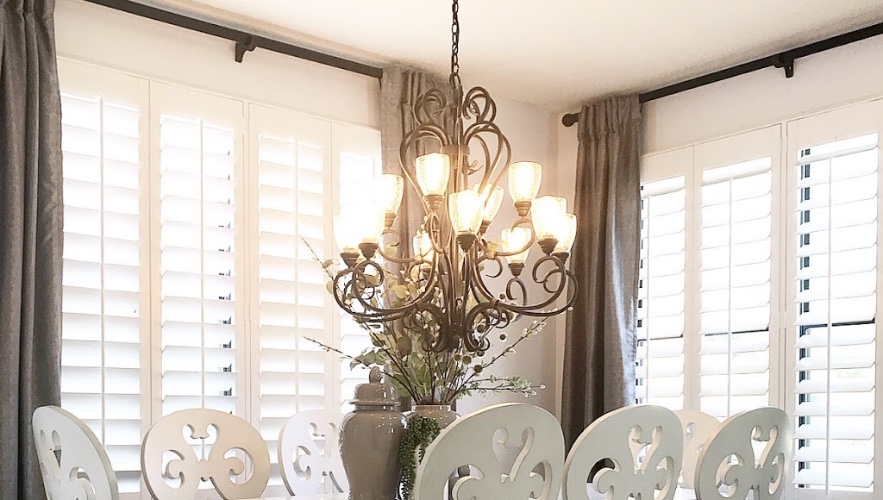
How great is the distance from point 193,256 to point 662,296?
6.82 feet

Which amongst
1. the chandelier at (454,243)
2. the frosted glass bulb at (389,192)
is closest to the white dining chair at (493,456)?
the chandelier at (454,243)

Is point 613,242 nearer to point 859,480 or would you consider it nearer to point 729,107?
point 729,107

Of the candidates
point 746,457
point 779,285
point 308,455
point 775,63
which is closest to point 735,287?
point 779,285

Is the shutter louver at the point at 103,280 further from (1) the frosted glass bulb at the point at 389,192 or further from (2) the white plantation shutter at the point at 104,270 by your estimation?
(1) the frosted glass bulb at the point at 389,192

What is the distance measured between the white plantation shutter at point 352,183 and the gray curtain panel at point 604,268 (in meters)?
0.94

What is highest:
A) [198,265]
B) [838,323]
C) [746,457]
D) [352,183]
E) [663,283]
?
[352,183]

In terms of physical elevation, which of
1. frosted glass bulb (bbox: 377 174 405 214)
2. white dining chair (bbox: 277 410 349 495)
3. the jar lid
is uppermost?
frosted glass bulb (bbox: 377 174 405 214)

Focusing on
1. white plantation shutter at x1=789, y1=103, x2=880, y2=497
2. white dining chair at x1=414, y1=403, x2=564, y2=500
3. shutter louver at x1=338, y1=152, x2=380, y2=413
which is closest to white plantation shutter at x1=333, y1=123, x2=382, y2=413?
shutter louver at x1=338, y1=152, x2=380, y2=413

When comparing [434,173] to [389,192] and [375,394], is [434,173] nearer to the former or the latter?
[389,192]

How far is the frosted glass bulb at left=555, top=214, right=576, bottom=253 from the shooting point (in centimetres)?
271

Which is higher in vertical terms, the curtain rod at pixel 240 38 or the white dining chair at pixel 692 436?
the curtain rod at pixel 240 38

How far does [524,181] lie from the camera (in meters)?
2.78

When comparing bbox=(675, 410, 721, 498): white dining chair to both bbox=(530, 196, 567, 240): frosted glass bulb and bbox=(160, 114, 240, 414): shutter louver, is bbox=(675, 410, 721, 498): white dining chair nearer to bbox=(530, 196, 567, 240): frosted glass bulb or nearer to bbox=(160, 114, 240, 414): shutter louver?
bbox=(530, 196, 567, 240): frosted glass bulb

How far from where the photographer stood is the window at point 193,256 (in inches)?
133
